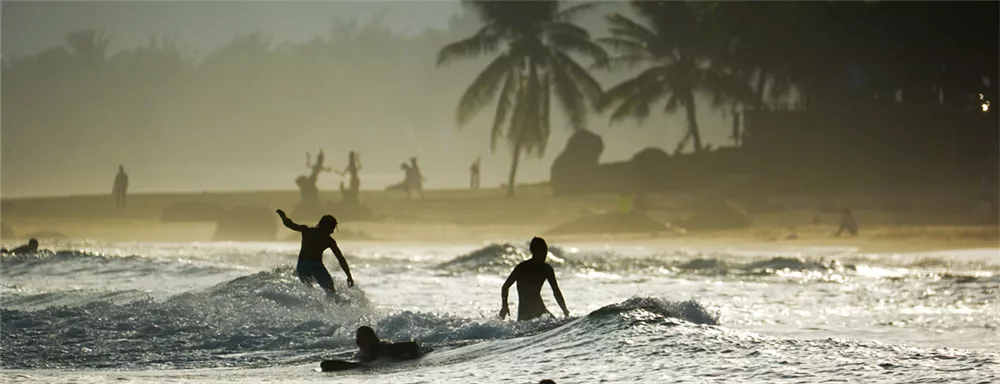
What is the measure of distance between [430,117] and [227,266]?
44.1 m

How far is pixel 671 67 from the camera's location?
139 feet

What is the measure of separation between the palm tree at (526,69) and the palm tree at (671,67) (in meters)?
1.02

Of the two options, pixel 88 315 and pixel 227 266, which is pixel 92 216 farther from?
pixel 88 315

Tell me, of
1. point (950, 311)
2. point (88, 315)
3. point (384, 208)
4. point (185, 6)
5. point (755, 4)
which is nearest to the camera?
point (88, 315)

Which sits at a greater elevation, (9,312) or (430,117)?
(430,117)

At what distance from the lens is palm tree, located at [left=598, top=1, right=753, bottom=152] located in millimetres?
41656

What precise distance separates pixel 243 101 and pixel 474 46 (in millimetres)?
28963

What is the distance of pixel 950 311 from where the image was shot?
47.5 ft

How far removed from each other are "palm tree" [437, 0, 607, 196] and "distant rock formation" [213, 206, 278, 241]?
6449 mm

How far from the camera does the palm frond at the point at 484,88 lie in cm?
4134

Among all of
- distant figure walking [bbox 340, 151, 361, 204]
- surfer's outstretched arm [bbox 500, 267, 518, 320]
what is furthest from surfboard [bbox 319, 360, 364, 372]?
distant figure walking [bbox 340, 151, 361, 204]

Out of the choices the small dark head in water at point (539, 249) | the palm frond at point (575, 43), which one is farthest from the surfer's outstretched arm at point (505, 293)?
the palm frond at point (575, 43)

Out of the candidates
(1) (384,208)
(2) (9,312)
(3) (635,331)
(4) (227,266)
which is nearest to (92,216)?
(1) (384,208)

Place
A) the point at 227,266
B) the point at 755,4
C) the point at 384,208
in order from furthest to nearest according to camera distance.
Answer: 1. the point at 384,208
2. the point at 755,4
3. the point at 227,266
